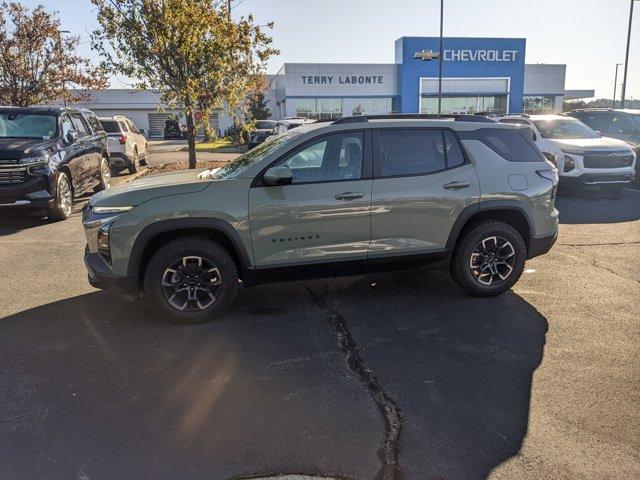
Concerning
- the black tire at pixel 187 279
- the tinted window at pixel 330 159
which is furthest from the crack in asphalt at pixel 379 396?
the tinted window at pixel 330 159

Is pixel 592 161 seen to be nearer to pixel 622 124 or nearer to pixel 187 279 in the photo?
pixel 622 124

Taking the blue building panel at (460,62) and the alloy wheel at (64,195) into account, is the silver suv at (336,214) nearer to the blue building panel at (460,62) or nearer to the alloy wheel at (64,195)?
the alloy wheel at (64,195)

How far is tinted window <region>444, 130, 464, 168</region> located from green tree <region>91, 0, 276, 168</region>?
9770 millimetres

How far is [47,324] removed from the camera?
4.83 metres

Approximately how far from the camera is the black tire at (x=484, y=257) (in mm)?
5305

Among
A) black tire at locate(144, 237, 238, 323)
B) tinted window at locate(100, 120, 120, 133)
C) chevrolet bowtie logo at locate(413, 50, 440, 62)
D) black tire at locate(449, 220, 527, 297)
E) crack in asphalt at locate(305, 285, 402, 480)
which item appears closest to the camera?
crack in asphalt at locate(305, 285, 402, 480)

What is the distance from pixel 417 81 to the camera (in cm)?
4703

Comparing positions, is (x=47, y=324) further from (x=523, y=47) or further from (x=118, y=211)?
(x=523, y=47)

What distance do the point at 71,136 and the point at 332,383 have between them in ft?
28.8

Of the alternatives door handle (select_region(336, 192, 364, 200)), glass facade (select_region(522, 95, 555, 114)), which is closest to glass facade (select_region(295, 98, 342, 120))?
glass facade (select_region(522, 95, 555, 114))

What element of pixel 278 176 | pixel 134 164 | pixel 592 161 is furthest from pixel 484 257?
pixel 134 164

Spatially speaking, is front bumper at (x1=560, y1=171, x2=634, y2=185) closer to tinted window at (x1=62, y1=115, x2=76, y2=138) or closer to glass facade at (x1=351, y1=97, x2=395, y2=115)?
tinted window at (x1=62, y1=115, x2=76, y2=138)

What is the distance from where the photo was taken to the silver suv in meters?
4.61

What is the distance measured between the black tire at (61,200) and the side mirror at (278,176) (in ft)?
20.2
